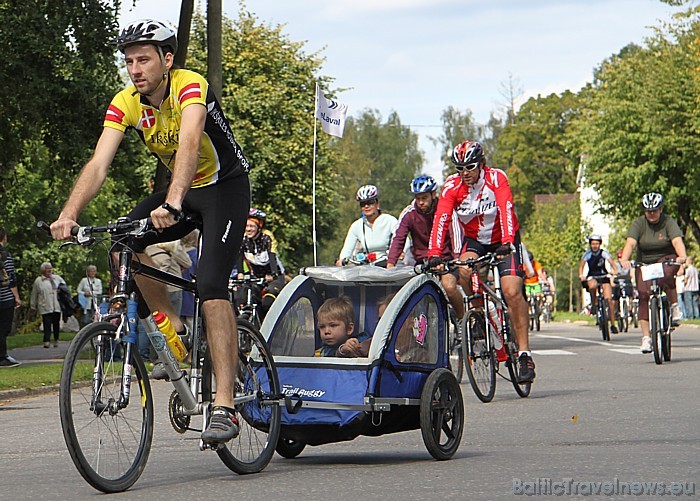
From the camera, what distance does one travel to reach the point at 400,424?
25.2 feet

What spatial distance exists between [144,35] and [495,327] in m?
6.08

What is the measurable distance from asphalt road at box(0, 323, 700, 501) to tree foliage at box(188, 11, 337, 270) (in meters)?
44.4

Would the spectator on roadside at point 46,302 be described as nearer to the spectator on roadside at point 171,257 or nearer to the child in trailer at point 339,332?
the spectator on roadside at point 171,257

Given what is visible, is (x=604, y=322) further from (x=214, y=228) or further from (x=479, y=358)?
(x=214, y=228)

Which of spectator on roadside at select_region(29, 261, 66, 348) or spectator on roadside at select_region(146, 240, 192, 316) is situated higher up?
spectator on roadside at select_region(146, 240, 192, 316)

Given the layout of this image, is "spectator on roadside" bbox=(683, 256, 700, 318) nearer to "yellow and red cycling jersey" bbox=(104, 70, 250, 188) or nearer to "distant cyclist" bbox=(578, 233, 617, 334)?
"distant cyclist" bbox=(578, 233, 617, 334)

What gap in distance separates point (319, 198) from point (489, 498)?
54533mm

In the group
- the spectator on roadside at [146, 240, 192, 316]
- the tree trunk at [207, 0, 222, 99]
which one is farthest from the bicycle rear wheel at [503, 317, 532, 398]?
the tree trunk at [207, 0, 222, 99]

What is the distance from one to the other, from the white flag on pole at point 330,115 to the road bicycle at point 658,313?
9.84 m

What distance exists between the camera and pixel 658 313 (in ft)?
53.7

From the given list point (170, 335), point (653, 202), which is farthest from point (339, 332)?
point (653, 202)

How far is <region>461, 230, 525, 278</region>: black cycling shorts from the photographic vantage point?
11930 mm

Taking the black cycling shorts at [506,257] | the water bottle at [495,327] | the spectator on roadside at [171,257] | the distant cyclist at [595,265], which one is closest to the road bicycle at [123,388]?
the water bottle at [495,327]

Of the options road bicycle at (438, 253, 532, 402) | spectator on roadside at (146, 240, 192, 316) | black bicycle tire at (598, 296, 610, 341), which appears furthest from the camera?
black bicycle tire at (598, 296, 610, 341)
